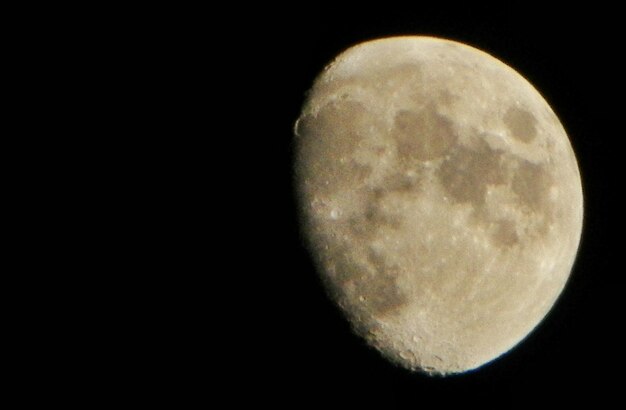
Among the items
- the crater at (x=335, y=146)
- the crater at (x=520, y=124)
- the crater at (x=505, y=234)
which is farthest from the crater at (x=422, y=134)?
the crater at (x=505, y=234)

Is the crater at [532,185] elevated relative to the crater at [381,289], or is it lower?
elevated

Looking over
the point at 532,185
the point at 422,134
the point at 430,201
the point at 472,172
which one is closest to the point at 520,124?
the point at 532,185

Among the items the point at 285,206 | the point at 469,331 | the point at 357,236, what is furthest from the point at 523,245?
the point at 285,206

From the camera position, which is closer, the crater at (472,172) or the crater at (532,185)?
the crater at (472,172)

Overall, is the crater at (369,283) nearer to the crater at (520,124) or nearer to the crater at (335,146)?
the crater at (335,146)

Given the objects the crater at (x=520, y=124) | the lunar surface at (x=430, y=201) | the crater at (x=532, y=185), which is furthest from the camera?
the crater at (x=520, y=124)

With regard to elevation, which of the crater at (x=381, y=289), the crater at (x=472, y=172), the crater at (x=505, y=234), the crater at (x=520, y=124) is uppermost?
the crater at (x=520, y=124)

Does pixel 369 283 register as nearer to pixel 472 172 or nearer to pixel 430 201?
pixel 430 201

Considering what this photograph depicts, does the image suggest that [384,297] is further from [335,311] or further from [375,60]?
[375,60]
